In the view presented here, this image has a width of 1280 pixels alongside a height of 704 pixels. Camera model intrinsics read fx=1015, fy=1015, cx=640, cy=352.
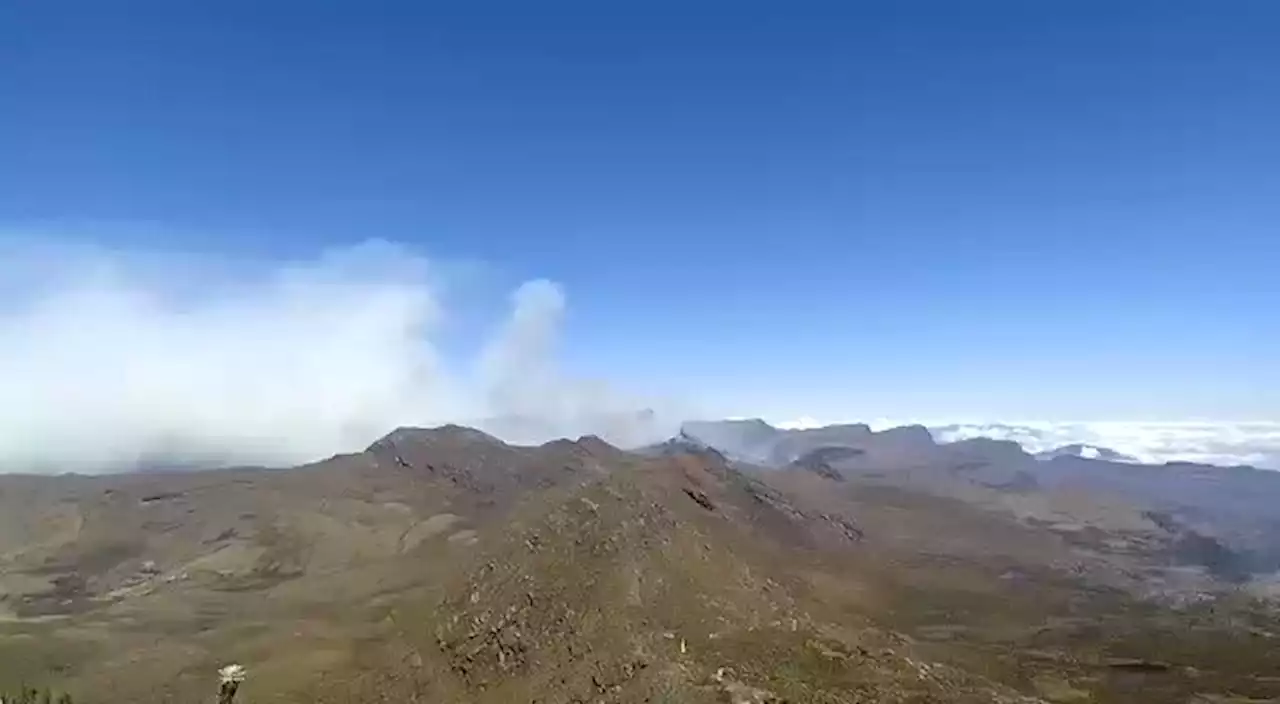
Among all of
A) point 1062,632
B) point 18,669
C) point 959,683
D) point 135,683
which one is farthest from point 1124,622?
point 18,669

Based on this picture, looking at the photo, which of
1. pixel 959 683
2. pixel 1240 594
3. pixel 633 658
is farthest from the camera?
pixel 1240 594

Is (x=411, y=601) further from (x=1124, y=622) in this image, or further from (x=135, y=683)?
(x=1124, y=622)

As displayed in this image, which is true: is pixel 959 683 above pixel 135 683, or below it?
above

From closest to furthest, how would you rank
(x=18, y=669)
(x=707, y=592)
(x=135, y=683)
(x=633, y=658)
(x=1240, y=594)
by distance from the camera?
(x=633, y=658)
(x=707, y=592)
(x=135, y=683)
(x=18, y=669)
(x=1240, y=594)

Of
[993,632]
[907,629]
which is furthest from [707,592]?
[993,632]

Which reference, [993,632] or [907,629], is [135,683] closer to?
[907,629]

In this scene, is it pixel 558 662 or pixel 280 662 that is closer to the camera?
pixel 558 662

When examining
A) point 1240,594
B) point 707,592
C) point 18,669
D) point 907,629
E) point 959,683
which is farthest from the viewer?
point 1240,594

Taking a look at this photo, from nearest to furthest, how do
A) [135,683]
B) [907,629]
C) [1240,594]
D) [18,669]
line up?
[135,683] → [18,669] → [907,629] → [1240,594]

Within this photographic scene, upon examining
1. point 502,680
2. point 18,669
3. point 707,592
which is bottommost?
point 18,669
